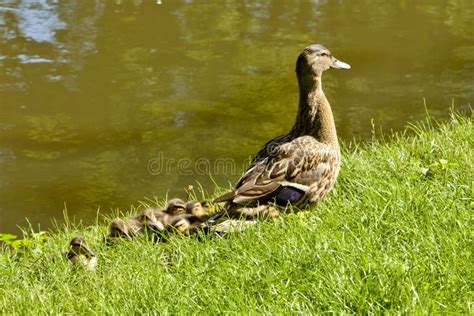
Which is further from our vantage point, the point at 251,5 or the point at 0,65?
the point at 251,5

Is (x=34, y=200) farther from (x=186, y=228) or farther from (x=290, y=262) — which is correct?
(x=290, y=262)

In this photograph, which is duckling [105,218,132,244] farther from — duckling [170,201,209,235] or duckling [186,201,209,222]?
duckling [186,201,209,222]

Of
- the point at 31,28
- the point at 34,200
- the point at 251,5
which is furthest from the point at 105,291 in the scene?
the point at 251,5

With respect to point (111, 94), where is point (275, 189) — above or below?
above

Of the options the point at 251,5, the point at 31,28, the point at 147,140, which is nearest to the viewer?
the point at 147,140

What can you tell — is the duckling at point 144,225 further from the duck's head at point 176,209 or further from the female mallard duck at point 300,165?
the female mallard duck at point 300,165

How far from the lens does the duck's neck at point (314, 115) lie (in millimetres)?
5480

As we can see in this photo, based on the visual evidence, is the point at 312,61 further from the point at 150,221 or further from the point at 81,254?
the point at 81,254

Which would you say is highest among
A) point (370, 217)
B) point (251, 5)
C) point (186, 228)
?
point (370, 217)

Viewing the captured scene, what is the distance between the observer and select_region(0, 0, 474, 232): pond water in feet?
25.9

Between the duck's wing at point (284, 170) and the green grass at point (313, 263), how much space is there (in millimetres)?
205

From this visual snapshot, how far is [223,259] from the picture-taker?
462 cm

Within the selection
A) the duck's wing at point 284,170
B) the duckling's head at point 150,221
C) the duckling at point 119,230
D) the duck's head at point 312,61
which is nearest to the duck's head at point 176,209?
the duckling's head at point 150,221

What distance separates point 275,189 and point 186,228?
0.63m
